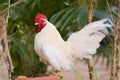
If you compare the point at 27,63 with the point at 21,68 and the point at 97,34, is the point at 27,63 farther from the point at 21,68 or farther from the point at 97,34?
the point at 97,34

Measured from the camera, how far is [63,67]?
1.37 metres

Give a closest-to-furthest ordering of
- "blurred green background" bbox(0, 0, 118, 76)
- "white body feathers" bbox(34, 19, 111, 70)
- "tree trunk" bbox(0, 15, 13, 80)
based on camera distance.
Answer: "tree trunk" bbox(0, 15, 13, 80) < "white body feathers" bbox(34, 19, 111, 70) < "blurred green background" bbox(0, 0, 118, 76)

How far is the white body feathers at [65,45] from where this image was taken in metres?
1.36

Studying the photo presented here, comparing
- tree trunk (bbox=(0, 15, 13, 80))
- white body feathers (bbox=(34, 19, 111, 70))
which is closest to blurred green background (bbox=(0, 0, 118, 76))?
white body feathers (bbox=(34, 19, 111, 70))

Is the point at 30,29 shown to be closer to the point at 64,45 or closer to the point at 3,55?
the point at 64,45

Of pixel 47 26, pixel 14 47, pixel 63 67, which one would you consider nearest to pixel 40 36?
pixel 47 26

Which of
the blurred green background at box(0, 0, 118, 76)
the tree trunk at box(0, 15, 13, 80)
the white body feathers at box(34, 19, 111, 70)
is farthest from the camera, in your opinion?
the blurred green background at box(0, 0, 118, 76)

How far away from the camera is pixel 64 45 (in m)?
1.41

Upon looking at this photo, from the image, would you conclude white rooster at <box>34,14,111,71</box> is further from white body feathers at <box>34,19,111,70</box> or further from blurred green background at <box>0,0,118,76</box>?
blurred green background at <box>0,0,118,76</box>

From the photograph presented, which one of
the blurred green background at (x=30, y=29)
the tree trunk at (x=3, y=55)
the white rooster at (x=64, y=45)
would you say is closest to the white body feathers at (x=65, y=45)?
the white rooster at (x=64, y=45)

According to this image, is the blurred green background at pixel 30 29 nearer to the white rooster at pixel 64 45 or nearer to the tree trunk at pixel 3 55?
the white rooster at pixel 64 45

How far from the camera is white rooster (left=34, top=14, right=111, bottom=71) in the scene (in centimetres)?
136

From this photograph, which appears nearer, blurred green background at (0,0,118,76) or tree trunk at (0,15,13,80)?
tree trunk at (0,15,13,80)

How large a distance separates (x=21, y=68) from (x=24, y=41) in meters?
0.16
